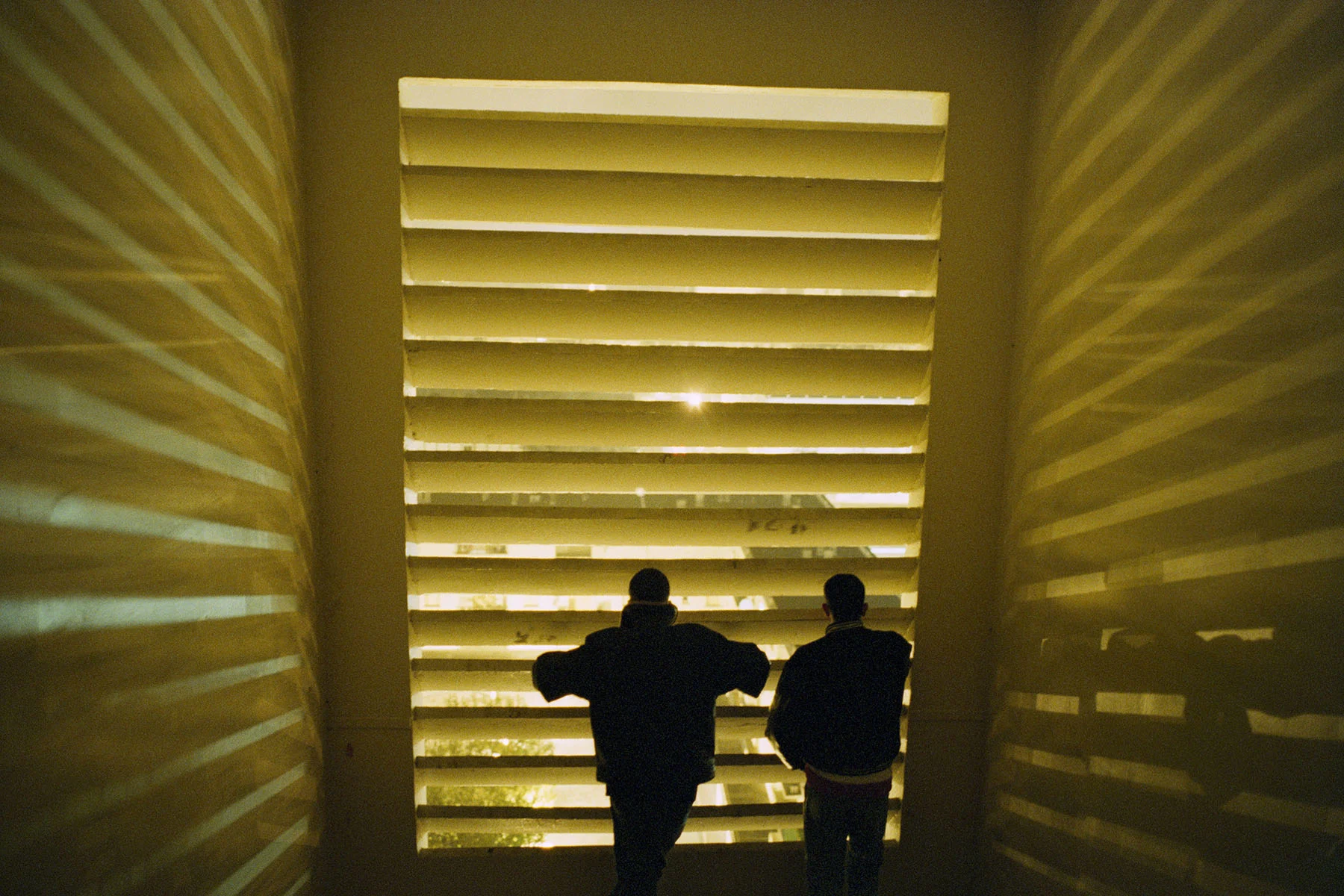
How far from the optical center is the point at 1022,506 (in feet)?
6.96

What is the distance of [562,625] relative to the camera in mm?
2145

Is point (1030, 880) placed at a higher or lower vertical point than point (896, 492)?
lower

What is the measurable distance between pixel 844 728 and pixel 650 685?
0.56 metres

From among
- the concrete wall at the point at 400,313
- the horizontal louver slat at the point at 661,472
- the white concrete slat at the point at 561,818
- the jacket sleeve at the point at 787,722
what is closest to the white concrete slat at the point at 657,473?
the horizontal louver slat at the point at 661,472

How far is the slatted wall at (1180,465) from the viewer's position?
1.23m

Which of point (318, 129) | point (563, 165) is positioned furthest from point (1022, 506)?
point (318, 129)

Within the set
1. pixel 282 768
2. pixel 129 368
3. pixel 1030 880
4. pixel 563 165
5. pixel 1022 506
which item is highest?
pixel 563 165

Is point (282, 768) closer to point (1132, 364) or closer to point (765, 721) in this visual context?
point (765, 721)

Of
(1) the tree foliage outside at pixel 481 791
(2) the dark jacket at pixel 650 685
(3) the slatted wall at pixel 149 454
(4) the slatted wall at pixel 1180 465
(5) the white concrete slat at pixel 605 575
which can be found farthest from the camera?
(1) the tree foliage outside at pixel 481 791

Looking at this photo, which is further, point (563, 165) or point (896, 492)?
point (896, 492)

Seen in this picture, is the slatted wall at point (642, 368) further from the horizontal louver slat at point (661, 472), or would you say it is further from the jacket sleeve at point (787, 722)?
the jacket sleeve at point (787, 722)

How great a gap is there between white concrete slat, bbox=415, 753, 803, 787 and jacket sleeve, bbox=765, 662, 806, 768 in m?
0.32

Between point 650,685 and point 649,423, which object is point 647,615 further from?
point 649,423

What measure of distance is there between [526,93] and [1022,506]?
2104 millimetres
